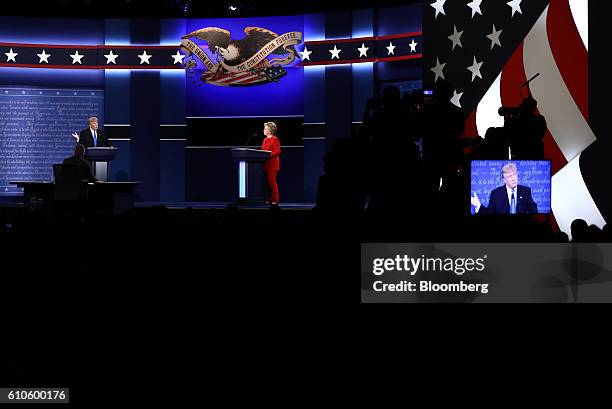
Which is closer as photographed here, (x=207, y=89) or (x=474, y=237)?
(x=474, y=237)

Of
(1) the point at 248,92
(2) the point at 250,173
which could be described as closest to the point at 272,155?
(2) the point at 250,173

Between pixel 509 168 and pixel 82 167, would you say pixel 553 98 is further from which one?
pixel 82 167

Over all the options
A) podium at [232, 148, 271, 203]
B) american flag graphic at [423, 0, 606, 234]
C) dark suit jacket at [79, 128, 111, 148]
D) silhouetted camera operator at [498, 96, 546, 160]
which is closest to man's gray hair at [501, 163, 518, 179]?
silhouetted camera operator at [498, 96, 546, 160]

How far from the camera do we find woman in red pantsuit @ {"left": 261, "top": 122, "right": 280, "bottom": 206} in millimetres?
10375

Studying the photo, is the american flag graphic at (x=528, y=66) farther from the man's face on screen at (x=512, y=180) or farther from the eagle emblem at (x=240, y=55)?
the eagle emblem at (x=240, y=55)

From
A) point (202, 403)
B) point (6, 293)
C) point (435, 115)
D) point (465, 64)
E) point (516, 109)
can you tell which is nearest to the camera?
point (202, 403)

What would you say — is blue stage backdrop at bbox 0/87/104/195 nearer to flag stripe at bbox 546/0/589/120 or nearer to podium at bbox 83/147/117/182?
podium at bbox 83/147/117/182

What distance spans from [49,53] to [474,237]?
12165mm

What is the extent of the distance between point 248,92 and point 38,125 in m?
4.07

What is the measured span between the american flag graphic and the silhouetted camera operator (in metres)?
0.71

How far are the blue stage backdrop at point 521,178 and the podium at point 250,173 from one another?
21.0 ft

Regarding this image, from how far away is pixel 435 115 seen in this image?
14.5ft

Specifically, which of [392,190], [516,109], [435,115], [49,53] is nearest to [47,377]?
[392,190]

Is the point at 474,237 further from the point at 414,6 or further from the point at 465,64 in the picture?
the point at 414,6
